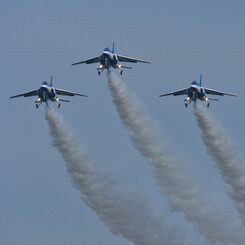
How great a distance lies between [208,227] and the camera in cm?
6381

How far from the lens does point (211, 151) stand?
66.0 m

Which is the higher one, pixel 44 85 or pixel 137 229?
pixel 44 85

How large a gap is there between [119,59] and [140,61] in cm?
275

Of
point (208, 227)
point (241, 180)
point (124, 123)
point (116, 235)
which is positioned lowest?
point (116, 235)

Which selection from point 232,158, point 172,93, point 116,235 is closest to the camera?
point 116,235

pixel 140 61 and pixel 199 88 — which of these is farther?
pixel 140 61

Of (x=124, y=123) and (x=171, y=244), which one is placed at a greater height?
(x=124, y=123)

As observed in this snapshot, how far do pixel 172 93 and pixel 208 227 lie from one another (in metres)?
18.6

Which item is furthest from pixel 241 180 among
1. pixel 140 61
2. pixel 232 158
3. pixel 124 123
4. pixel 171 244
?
pixel 140 61

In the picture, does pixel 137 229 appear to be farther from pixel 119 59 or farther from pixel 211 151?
pixel 119 59

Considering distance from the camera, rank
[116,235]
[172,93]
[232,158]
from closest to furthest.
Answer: [116,235], [232,158], [172,93]

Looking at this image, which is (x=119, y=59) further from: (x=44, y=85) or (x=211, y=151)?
(x=211, y=151)

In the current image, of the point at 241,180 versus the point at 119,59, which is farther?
the point at 119,59

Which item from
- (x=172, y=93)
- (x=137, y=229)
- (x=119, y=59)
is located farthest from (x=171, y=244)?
(x=119, y=59)
